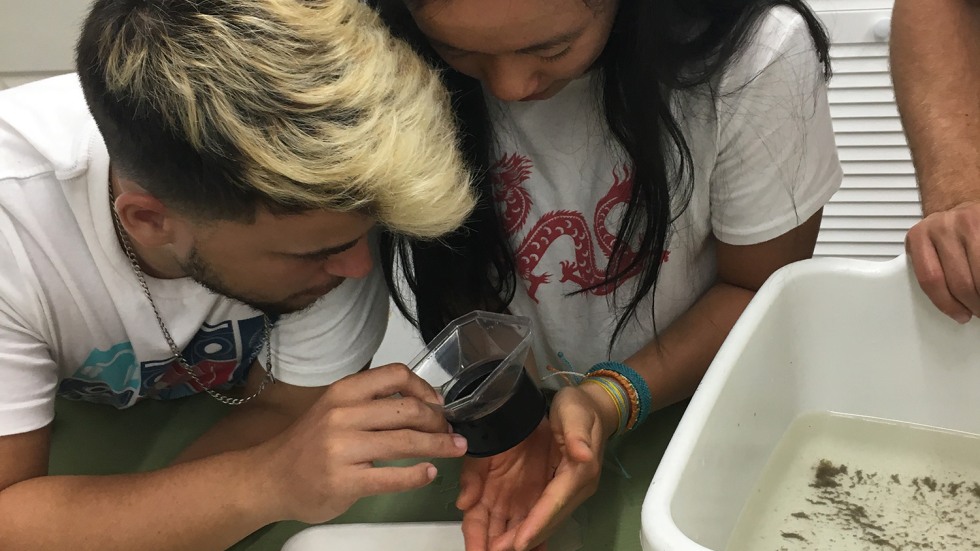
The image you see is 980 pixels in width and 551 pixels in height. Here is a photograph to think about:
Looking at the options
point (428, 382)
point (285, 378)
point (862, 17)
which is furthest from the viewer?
point (862, 17)

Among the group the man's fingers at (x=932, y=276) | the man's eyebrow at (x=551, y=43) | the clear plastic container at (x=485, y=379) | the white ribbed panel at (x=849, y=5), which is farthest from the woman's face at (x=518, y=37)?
the white ribbed panel at (x=849, y=5)

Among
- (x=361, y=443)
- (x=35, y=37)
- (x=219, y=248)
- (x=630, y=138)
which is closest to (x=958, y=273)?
(x=630, y=138)

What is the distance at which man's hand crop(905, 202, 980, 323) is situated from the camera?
2.26 feet

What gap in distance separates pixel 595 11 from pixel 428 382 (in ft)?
1.16

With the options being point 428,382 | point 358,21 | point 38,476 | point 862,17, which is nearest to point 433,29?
point 358,21

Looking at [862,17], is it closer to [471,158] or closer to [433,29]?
[471,158]

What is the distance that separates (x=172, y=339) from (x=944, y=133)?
2.63 ft

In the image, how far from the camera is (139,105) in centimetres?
65

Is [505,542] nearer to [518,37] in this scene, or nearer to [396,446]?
[396,446]

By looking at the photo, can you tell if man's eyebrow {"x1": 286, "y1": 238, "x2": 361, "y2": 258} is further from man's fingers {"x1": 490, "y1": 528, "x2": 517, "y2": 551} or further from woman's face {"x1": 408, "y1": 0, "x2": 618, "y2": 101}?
man's fingers {"x1": 490, "y1": 528, "x2": 517, "y2": 551}

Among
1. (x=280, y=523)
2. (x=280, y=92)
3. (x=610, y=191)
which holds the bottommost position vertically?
(x=280, y=523)

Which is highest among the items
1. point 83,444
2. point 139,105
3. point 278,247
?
point 139,105

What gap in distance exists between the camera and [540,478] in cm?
82

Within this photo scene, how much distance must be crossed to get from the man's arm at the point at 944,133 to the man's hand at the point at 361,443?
422 millimetres
